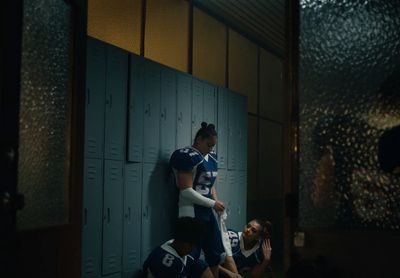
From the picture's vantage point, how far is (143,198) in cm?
580

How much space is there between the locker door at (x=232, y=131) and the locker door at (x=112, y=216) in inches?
98.2

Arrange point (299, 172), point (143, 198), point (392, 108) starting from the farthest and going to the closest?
1. point (143, 198)
2. point (299, 172)
3. point (392, 108)

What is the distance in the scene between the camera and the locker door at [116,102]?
5281 mm

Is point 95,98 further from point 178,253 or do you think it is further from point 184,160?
point 178,253

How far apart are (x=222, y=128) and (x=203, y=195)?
1577mm

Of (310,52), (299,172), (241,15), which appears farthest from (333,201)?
(241,15)

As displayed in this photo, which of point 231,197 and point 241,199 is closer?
point 231,197

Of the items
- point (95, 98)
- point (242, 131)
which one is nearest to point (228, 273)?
point (95, 98)

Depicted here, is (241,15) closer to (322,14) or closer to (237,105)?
(237,105)

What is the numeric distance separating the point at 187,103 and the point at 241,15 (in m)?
2.56

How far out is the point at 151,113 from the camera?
5957 millimetres

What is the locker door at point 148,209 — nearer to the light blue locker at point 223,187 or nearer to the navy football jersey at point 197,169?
the navy football jersey at point 197,169

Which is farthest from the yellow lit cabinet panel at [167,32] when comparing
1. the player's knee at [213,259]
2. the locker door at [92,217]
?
the player's knee at [213,259]

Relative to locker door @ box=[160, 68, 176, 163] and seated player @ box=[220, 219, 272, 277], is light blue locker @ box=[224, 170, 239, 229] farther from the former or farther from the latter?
locker door @ box=[160, 68, 176, 163]
